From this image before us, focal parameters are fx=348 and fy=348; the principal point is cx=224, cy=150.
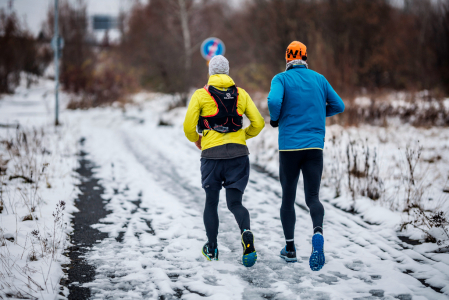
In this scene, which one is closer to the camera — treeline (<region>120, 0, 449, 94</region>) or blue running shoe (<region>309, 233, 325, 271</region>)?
blue running shoe (<region>309, 233, 325, 271</region>)

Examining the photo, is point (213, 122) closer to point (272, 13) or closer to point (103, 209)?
point (103, 209)

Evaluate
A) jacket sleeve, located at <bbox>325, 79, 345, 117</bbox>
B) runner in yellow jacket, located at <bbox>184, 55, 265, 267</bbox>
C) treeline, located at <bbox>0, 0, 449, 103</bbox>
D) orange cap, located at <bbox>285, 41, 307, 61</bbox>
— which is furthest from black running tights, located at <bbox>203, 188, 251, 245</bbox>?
treeline, located at <bbox>0, 0, 449, 103</bbox>

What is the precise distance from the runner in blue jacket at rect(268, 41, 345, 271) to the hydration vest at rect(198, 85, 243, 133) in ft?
1.10

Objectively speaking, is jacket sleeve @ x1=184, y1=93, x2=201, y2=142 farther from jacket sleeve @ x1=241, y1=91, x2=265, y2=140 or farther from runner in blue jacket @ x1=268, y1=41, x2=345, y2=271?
runner in blue jacket @ x1=268, y1=41, x2=345, y2=271

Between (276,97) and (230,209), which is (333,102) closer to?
(276,97)

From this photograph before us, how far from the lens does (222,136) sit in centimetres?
324

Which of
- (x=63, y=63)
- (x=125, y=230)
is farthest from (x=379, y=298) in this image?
(x=63, y=63)

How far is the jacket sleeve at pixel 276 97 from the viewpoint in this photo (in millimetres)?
3123

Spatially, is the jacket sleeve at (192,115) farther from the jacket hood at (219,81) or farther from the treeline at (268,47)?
the treeline at (268,47)

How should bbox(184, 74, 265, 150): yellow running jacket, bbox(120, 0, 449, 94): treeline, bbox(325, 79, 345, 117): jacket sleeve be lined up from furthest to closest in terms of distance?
bbox(120, 0, 449, 94): treeline < bbox(325, 79, 345, 117): jacket sleeve < bbox(184, 74, 265, 150): yellow running jacket

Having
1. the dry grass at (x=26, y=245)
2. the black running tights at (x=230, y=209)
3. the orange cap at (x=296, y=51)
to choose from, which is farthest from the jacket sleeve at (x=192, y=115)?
the dry grass at (x=26, y=245)

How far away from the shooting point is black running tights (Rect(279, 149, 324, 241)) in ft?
10.5

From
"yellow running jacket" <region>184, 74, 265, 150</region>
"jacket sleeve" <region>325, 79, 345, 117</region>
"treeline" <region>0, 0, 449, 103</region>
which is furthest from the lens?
"treeline" <region>0, 0, 449, 103</region>

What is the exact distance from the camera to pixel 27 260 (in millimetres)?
3203
